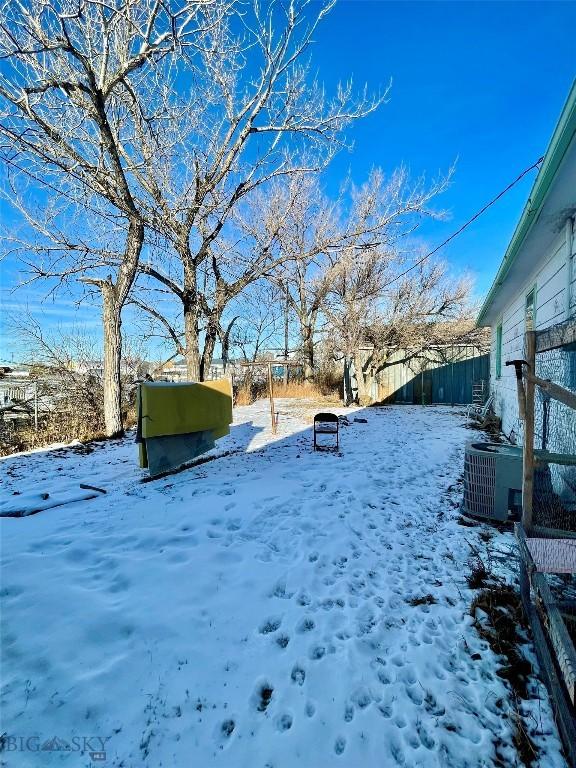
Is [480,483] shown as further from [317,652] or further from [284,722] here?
[284,722]

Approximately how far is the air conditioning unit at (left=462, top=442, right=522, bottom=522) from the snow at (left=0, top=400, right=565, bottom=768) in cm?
29

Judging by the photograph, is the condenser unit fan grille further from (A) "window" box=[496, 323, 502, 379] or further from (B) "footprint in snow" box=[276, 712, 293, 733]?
(A) "window" box=[496, 323, 502, 379]

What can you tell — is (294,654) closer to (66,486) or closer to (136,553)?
(136,553)

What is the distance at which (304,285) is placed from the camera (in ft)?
54.1

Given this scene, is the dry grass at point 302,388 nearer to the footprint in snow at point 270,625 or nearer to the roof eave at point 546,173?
the roof eave at point 546,173

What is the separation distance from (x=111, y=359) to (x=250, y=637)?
7.12m

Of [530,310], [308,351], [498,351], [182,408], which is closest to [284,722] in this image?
[182,408]

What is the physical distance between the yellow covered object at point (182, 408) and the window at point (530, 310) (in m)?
5.09

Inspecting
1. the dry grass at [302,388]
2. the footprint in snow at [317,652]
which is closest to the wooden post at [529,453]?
the footprint in snow at [317,652]

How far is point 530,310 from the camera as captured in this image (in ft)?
18.4

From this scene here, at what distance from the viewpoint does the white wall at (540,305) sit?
359cm

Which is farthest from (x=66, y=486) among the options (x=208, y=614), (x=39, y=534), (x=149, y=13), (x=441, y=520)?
(x=149, y=13)

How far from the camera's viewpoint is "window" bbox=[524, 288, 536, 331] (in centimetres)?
522

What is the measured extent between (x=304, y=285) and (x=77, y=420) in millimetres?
11403
